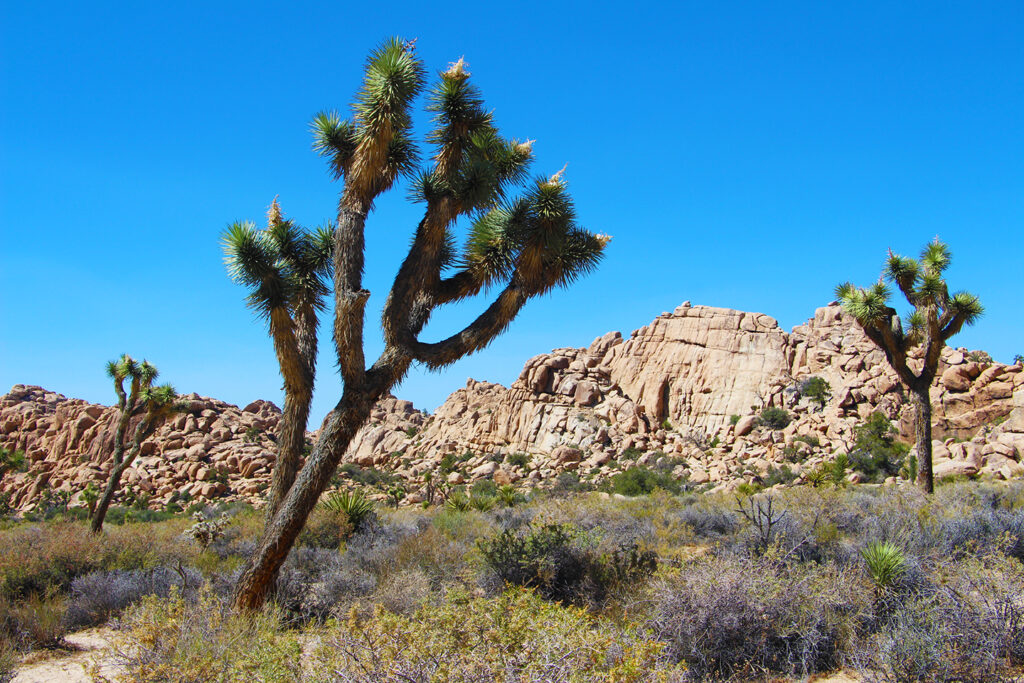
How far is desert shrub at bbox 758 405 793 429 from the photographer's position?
38719 millimetres

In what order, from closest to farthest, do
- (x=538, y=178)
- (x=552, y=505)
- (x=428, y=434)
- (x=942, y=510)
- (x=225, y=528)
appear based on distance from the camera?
1. (x=538, y=178)
2. (x=942, y=510)
3. (x=552, y=505)
4. (x=225, y=528)
5. (x=428, y=434)

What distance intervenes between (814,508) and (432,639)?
31.6ft

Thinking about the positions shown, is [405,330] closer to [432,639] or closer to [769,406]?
[432,639]

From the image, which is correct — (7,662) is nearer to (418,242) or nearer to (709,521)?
(418,242)

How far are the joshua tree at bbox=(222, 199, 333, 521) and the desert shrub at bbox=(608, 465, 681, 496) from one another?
2278cm

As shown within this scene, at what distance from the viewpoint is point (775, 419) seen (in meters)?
39.0

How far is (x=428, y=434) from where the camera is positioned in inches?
1940

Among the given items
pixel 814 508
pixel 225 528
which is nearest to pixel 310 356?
pixel 225 528

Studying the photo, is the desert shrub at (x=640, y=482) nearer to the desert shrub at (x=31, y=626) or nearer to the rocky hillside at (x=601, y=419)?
the rocky hillside at (x=601, y=419)

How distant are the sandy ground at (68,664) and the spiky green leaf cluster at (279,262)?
4.04 meters

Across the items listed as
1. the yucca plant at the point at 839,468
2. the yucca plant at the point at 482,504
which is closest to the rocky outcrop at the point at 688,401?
the yucca plant at the point at 839,468

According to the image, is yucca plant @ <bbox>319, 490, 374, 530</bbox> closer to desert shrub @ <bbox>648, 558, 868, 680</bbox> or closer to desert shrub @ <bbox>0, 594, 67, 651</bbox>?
desert shrub @ <bbox>0, 594, 67, 651</bbox>

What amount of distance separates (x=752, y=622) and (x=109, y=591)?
25.2ft

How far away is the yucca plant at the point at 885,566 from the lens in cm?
699
